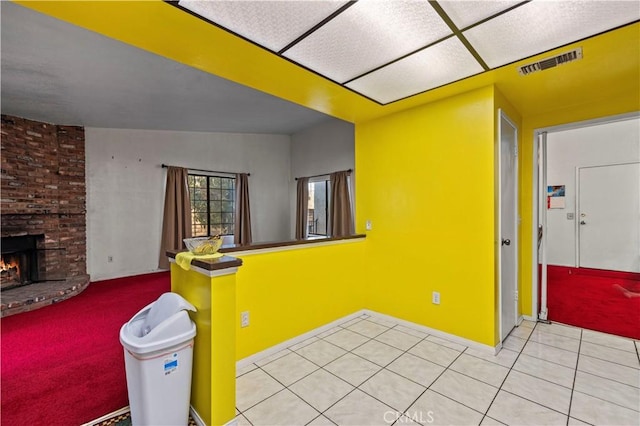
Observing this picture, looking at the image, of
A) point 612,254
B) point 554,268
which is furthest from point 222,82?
point 612,254

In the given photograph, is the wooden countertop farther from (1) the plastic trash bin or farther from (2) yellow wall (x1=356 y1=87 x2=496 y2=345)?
(2) yellow wall (x1=356 y1=87 x2=496 y2=345)

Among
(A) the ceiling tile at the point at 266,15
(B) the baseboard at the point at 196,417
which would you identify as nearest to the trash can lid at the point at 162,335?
(B) the baseboard at the point at 196,417

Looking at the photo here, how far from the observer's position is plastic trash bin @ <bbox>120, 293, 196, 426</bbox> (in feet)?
4.74

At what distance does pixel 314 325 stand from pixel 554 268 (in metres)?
5.34

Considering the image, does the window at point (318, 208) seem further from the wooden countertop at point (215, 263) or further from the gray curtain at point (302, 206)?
the wooden countertop at point (215, 263)

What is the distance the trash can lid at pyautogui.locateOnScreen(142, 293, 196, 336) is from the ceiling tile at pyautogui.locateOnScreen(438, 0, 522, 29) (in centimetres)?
215

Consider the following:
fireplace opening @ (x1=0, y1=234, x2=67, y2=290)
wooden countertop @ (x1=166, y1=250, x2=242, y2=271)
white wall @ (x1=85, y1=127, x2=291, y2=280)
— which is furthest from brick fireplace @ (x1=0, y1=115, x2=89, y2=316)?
wooden countertop @ (x1=166, y1=250, x2=242, y2=271)

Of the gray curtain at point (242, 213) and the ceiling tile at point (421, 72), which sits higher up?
the ceiling tile at point (421, 72)

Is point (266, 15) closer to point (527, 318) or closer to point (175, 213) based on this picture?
point (527, 318)

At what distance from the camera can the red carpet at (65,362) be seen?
1841 mm

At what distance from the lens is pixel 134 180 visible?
17.5 ft

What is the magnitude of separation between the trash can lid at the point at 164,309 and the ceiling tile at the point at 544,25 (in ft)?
7.63

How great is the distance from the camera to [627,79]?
7.75 ft

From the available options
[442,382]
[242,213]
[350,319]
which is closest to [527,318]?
[442,382]
